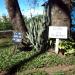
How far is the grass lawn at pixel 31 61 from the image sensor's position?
25.7 ft

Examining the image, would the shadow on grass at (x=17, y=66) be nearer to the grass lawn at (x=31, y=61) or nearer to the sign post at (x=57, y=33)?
the grass lawn at (x=31, y=61)

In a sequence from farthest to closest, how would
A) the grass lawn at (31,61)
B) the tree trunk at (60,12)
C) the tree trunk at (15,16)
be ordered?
the tree trunk at (15,16), the tree trunk at (60,12), the grass lawn at (31,61)

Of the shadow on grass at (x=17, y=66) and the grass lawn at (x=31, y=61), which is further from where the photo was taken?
the grass lawn at (x=31, y=61)

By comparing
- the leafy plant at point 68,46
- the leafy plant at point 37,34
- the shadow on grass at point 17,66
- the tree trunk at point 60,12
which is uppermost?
the tree trunk at point 60,12

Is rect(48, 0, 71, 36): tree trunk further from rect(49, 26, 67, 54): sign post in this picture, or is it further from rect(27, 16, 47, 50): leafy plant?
rect(49, 26, 67, 54): sign post

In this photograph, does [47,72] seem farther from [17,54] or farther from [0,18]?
[0,18]

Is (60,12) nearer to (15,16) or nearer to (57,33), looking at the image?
(57,33)

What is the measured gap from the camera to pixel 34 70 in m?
7.75

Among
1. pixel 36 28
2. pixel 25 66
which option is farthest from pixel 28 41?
pixel 25 66

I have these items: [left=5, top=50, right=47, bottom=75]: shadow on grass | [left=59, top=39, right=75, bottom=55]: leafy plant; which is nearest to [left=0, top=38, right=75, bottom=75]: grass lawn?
[left=5, top=50, right=47, bottom=75]: shadow on grass

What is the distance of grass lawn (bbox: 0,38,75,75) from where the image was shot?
25.7ft

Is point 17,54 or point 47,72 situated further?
point 17,54

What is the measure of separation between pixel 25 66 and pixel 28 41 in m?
2.34

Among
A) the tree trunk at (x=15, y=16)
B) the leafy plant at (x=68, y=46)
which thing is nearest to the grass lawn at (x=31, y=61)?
the leafy plant at (x=68, y=46)
